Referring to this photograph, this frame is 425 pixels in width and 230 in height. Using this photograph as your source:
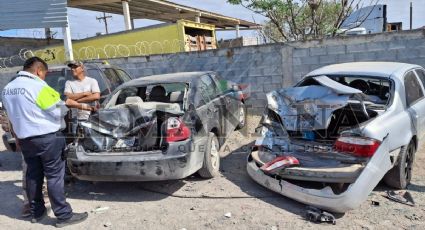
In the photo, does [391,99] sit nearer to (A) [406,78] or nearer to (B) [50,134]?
(A) [406,78]

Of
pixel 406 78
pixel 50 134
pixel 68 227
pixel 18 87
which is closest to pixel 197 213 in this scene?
pixel 68 227

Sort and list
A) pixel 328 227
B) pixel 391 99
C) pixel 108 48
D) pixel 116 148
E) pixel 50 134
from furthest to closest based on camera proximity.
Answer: pixel 108 48 → pixel 116 148 → pixel 391 99 → pixel 50 134 → pixel 328 227

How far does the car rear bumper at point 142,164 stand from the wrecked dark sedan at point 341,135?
89 cm

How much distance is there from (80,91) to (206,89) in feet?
6.18

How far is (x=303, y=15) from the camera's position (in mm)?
12641

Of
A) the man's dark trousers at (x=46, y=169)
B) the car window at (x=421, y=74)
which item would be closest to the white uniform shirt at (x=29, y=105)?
the man's dark trousers at (x=46, y=169)

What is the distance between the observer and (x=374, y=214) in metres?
3.94

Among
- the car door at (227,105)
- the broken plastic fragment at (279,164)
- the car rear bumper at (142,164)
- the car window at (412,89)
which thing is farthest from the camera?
the car door at (227,105)

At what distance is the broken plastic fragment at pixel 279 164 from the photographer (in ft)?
14.2

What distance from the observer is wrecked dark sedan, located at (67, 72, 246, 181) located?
4531 millimetres

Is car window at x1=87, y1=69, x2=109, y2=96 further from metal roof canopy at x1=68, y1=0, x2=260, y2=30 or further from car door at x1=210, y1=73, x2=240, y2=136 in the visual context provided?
metal roof canopy at x1=68, y1=0, x2=260, y2=30

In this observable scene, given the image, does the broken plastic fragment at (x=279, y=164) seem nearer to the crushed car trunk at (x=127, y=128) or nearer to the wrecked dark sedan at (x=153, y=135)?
the wrecked dark sedan at (x=153, y=135)

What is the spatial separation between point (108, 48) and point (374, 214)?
40.4ft

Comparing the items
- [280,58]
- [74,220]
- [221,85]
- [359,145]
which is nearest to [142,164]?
[74,220]
